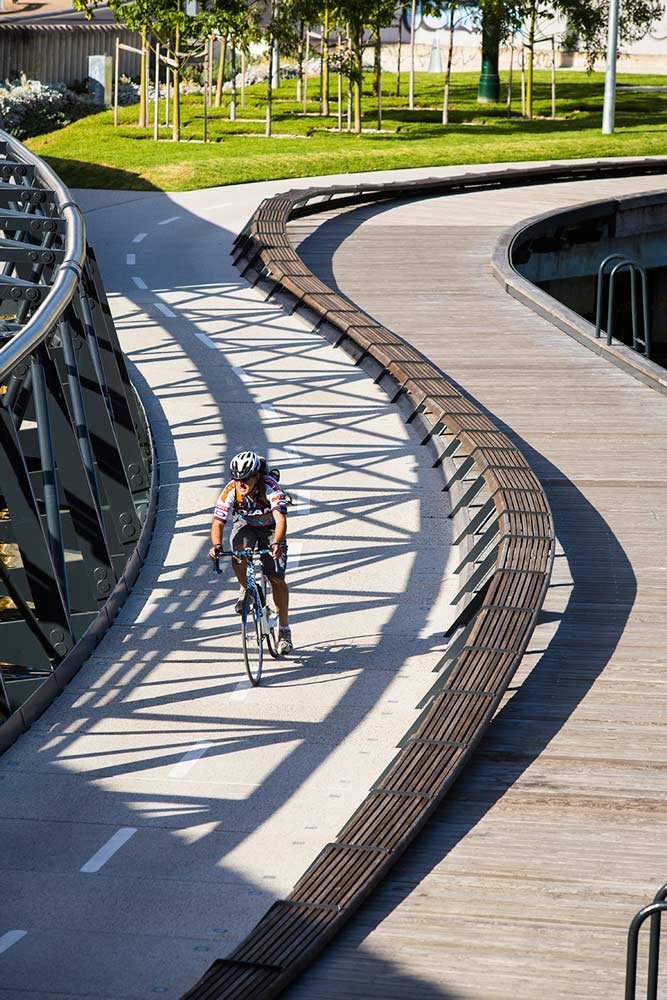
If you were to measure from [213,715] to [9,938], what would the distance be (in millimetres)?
3257

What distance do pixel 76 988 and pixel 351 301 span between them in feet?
57.8

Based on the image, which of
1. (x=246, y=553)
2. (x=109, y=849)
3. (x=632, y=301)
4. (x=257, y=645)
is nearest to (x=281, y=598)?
(x=257, y=645)

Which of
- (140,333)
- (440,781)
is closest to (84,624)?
(440,781)

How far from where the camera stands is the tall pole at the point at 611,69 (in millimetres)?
43594

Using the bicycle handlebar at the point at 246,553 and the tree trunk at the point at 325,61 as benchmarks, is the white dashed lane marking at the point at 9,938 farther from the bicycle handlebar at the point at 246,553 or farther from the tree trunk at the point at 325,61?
the tree trunk at the point at 325,61

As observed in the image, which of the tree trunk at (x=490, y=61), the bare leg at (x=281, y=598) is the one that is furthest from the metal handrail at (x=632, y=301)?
the tree trunk at (x=490, y=61)

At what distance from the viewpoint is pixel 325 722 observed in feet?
37.6

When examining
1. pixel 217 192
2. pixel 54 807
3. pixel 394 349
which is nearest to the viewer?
pixel 54 807

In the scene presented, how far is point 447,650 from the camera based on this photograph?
1218 centimetres

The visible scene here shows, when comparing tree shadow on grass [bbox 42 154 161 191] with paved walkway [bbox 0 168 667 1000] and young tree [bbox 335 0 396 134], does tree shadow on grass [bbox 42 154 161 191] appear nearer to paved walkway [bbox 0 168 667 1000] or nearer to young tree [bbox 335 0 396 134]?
young tree [bbox 335 0 396 134]

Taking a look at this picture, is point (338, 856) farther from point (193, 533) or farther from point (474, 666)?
point (193, 533)

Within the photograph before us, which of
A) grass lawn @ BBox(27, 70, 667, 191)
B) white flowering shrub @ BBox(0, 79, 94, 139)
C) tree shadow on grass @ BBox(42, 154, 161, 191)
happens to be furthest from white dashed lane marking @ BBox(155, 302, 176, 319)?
white flowering shrub @ BBox(0, 79, 94, 139)

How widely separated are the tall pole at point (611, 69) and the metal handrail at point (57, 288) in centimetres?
2762

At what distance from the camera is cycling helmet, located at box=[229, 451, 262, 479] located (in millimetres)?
11727
